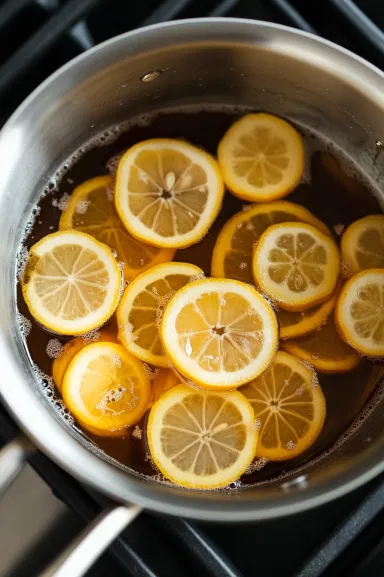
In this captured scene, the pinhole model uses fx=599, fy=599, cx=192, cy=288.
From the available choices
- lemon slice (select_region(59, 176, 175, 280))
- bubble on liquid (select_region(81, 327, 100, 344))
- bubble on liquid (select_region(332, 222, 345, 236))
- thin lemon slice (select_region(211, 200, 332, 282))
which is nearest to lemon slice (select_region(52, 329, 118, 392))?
bubble on liquid (select_region(81, 327, 100, 344))

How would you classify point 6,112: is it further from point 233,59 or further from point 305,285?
point 305,285

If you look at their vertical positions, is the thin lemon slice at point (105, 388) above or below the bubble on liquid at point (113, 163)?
below

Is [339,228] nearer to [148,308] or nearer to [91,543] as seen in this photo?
[148,308]

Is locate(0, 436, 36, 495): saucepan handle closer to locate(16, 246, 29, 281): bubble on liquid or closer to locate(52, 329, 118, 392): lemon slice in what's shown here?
locate(52, 329, 118, 392): lemon slice

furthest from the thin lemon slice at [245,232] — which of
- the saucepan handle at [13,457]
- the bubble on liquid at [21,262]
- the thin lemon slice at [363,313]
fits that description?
the saucepan handle at [13,457]

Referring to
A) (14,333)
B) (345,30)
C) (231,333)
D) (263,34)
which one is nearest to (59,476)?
(14,333)

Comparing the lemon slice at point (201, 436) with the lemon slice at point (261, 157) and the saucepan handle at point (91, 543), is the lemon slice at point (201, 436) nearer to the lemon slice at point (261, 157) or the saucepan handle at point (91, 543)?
the saucepan handle at point (91, 543)
